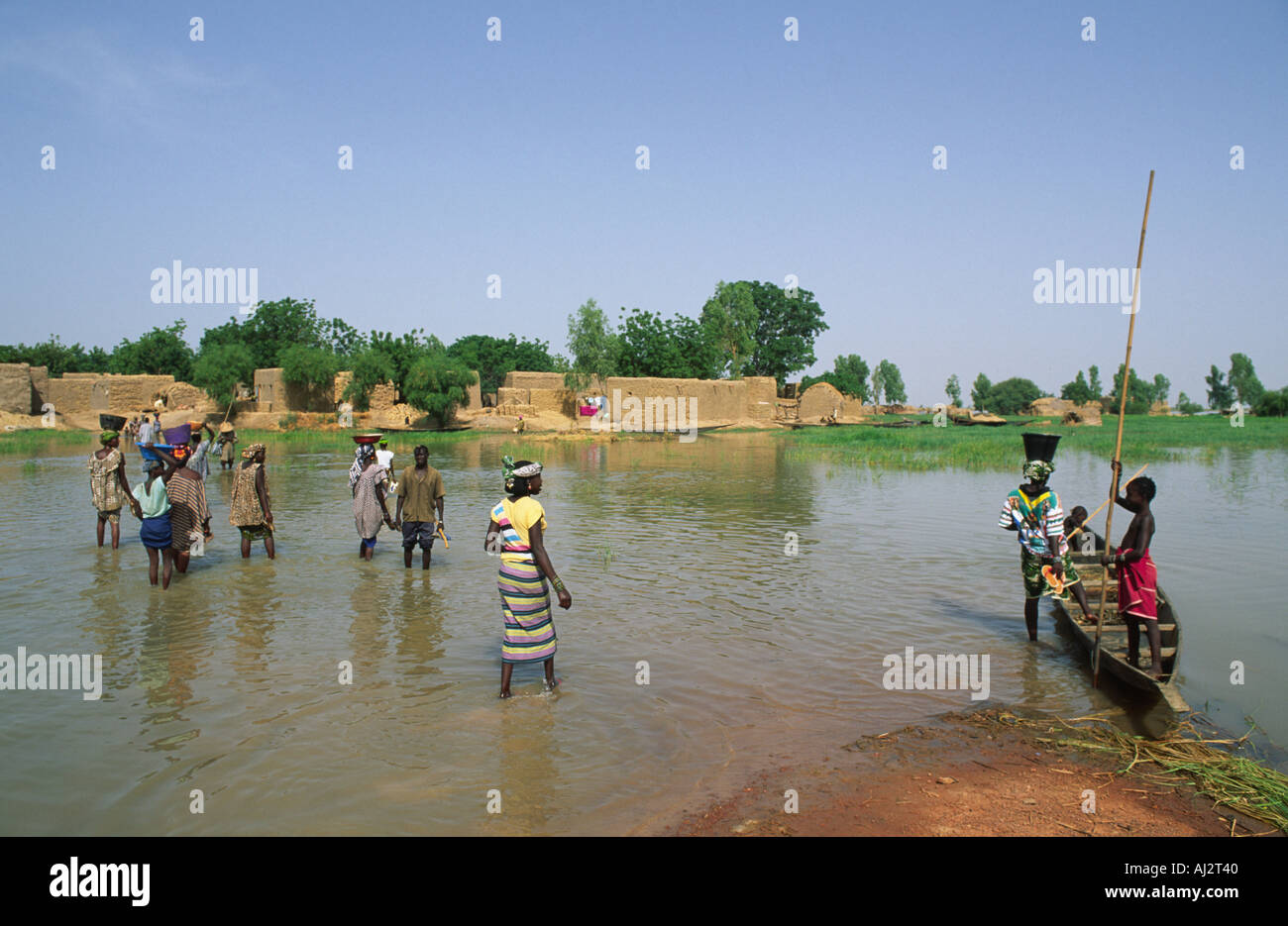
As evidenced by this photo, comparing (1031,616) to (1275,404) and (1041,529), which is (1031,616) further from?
(1275,404)

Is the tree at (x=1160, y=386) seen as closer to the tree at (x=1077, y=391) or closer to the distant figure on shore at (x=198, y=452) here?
the tree at (x=1077, y=391)

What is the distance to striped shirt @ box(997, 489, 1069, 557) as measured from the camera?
7.30 meters

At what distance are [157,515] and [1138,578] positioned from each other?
9549 mm

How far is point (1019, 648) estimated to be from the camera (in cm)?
744

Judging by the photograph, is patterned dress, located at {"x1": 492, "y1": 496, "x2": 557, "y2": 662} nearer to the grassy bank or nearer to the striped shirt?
the striped shirt

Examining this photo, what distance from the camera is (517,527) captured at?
5.80 metres

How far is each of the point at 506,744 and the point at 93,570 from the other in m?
7.66

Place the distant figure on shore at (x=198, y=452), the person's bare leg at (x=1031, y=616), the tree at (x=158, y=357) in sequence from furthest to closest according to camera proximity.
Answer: the tree at (x=158, y=357)
the distant figure on shore at (x=198, y=452)
the person's bare leg at (x=1031, y=616)

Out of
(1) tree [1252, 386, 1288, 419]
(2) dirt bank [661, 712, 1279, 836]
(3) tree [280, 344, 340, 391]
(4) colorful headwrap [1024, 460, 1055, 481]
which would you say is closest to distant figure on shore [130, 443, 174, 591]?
(2) dirt bank [661, 712, 1279, 836]

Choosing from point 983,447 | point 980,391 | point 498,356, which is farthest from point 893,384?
point 983,447

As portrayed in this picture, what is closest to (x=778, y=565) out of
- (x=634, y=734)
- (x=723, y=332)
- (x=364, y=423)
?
(x=634, y=734)

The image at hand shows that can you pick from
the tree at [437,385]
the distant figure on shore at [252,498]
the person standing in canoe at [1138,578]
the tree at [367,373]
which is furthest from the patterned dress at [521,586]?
the tree at [367,373]

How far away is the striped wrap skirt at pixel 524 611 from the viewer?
228 inches

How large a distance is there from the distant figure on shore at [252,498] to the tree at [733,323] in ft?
187
